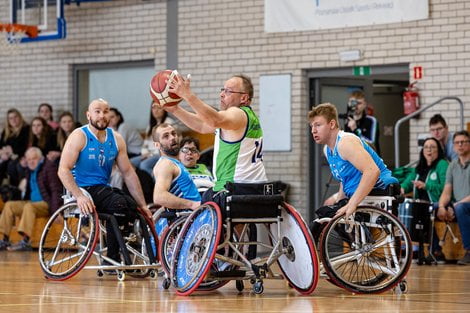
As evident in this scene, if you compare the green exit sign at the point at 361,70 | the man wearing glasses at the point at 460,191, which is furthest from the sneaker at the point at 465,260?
the green exit sign at the point at 361,70

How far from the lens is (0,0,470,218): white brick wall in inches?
501

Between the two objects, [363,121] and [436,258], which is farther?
[363,121]

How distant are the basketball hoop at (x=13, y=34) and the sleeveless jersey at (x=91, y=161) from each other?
6141 mm

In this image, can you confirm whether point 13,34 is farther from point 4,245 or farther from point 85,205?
point 85,205

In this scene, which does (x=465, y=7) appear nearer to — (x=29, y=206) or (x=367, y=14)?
(x=367, y=14)

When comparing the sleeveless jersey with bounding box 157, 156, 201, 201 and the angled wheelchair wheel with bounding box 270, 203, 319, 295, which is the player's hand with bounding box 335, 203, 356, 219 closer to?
the angled wheelchair wheel with bounding box 270, 203, 319, 295

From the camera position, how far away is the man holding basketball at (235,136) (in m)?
7.45

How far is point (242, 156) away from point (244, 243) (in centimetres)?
60

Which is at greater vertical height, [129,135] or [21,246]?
[129,135]

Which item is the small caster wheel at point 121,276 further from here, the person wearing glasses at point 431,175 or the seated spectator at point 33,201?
the seated spectator at point 33,201

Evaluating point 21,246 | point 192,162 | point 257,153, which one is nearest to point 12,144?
point 21,246

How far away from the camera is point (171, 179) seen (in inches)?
348

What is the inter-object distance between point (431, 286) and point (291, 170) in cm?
559

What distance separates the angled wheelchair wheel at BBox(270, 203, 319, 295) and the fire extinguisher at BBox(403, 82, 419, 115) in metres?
5.52
